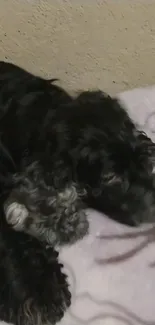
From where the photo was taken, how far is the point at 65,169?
1253 millimetres

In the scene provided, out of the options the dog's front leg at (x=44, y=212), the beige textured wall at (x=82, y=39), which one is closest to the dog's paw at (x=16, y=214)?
the dog's front leg at (x=44, y=212)

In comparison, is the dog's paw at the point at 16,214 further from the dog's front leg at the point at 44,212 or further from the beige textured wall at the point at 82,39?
the beige textured wall at the point at 82,39

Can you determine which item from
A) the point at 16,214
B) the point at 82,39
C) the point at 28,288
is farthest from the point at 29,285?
the point at 82,39

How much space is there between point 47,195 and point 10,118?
0.49 feet

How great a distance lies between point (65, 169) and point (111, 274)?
20 centimetres

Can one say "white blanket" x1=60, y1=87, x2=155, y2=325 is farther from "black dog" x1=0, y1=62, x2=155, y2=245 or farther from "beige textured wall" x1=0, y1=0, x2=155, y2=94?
"beige textured wall" x1=0, y1=0, x2=155, y2=94

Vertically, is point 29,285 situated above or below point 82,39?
below

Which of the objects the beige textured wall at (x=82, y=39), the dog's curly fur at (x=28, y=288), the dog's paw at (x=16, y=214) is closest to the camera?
the dog's curly fur at (x=28, y=288)

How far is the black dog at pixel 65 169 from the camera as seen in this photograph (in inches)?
48.6

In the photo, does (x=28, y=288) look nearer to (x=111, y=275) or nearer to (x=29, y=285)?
(x=29, y=285)

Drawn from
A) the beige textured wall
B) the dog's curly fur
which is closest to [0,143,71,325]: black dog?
the dog's curly fur

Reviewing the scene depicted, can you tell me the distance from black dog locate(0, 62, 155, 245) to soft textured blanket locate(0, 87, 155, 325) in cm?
3

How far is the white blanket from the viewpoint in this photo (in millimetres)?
1145

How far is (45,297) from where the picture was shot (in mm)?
1123
